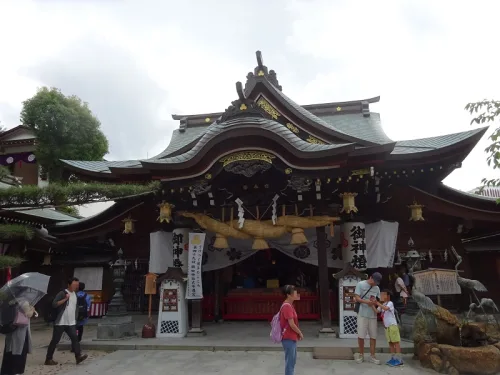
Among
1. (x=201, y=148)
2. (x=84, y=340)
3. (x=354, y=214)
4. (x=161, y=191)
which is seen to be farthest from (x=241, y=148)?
(x=84, y=340)

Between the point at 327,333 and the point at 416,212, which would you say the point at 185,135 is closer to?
the point at 416,212

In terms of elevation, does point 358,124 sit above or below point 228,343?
above

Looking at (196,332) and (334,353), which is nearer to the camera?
(334,353)

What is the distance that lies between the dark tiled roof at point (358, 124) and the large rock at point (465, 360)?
7.73 metres

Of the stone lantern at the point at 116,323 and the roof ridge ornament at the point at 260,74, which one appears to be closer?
the stone lantern at the point at 116,323

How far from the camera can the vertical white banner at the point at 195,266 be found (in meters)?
9.35

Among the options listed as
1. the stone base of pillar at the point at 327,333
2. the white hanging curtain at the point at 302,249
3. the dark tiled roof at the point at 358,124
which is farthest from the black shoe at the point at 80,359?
the dark tiled roof at the point at 358,124

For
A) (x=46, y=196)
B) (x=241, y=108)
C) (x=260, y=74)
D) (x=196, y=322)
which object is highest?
(x=260, y=74)

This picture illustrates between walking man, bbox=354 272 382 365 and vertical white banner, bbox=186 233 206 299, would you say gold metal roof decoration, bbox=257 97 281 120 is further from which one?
walking man, bbox=354 272 382 365

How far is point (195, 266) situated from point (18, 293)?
437 centimetres

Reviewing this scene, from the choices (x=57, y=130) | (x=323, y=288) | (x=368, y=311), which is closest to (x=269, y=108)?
(x=323, y=288)

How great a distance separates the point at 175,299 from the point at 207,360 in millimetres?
2378

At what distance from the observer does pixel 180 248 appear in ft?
32.8

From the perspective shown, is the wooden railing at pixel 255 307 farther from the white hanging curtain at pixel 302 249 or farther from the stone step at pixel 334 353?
the stone step at pixel 334 353
